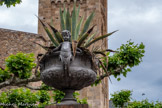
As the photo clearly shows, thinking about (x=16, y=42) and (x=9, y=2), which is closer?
(x=9, y=2)

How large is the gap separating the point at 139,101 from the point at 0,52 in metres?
8.07

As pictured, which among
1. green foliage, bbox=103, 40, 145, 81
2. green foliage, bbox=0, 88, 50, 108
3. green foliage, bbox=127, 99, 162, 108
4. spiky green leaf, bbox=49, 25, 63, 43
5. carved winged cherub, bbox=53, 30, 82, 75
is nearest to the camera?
carved winged cherub, bbox=53, 30, 82, 75

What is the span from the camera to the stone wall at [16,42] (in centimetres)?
1924

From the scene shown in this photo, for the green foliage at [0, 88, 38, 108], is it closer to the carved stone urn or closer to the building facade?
the building facade

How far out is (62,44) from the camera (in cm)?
587

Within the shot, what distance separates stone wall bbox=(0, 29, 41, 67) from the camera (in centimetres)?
1924

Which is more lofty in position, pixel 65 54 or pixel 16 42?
pixel 16 42

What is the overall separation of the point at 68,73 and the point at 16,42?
1425cm

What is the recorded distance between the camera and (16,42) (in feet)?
63.8

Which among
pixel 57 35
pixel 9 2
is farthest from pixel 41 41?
pixel 57 35

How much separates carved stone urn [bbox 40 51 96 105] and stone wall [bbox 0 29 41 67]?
43.8ft

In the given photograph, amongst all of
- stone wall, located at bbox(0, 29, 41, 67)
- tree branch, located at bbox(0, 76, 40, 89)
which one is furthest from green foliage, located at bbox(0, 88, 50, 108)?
stone wall, located at bbox(0, 29, 41, 67)

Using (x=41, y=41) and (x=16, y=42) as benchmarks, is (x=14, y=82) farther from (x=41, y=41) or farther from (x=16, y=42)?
Result: (x=41, y=41)

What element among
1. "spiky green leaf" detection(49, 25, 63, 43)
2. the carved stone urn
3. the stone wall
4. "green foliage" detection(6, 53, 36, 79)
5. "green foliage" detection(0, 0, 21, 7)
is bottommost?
the carved stone urn
